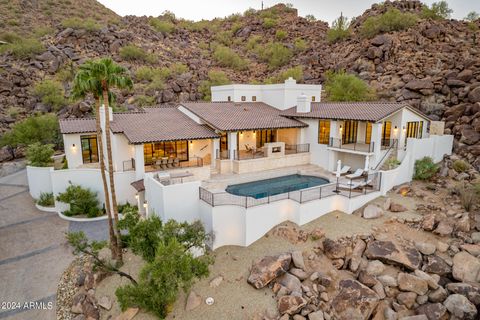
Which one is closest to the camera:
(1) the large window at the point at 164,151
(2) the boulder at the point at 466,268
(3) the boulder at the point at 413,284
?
(3) the boulder at the point at 413,284

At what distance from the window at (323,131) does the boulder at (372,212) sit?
765 cm

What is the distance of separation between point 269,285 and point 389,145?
46.9 ft

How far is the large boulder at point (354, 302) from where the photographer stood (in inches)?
454

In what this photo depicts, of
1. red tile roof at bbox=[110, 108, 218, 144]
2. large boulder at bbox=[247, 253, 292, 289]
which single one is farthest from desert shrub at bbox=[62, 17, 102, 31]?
large boulder at bbox=[247, 253, 292, 289]

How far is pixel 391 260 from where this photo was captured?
44.0 ft

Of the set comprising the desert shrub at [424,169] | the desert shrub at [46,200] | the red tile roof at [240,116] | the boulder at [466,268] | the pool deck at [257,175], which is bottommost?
the boulder at [466,268]

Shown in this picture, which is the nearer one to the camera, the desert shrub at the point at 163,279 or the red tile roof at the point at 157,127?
the desert shrub at the point at 163,279

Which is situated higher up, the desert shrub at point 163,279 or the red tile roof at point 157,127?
the red tile roof at point 157,127

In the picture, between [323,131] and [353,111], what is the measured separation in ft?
8.89

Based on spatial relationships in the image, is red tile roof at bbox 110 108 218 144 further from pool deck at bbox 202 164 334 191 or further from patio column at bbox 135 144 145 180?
pool deck at bbox 202 164 334 191

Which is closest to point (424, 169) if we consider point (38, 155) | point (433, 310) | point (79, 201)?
point (433, 310)

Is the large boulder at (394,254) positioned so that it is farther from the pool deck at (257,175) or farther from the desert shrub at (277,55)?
the desert shrub at (277,55)

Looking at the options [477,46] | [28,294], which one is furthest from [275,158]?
[477,46]

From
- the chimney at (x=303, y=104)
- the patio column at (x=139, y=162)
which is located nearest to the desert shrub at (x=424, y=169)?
the chimney at (x=303, y=104)
